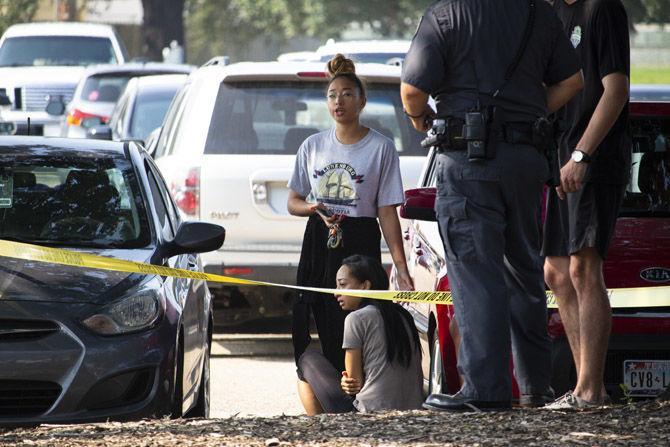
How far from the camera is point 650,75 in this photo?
217 ft

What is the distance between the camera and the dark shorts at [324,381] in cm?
764

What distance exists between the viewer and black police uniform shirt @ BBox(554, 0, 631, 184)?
22.7ft

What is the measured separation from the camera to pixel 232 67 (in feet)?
37.0

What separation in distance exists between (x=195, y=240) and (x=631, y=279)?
2074mm

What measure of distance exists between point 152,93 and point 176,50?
13629 mm

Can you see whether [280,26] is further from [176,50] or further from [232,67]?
[232,67]

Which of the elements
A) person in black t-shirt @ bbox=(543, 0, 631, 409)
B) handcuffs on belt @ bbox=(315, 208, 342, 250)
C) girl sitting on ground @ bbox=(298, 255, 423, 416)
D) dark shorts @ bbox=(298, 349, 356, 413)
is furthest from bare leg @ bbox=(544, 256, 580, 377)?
handcuffs on belt @ bbox=(315, 208, 342, 250)

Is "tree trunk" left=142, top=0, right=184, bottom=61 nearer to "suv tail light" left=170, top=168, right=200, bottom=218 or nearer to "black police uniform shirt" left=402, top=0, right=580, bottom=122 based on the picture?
"suv tail light" left=170, top=168, right=200, bottom=218

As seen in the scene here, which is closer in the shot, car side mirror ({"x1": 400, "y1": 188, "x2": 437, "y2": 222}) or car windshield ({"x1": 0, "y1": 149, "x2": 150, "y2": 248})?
car windshield ({"x1": 0, "y1": 149, "x2": 150, "y2": 248})

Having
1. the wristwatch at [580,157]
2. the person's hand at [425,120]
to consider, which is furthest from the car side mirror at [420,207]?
the person's hand at [425,120]

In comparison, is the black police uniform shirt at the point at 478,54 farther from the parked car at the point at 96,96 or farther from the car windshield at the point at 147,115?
the parked car at the point at 96,96

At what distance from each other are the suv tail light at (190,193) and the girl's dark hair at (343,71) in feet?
9.52

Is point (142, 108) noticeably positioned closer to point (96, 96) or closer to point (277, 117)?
point (96, 96)

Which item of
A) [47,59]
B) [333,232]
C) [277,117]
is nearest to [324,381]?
[333,232]
